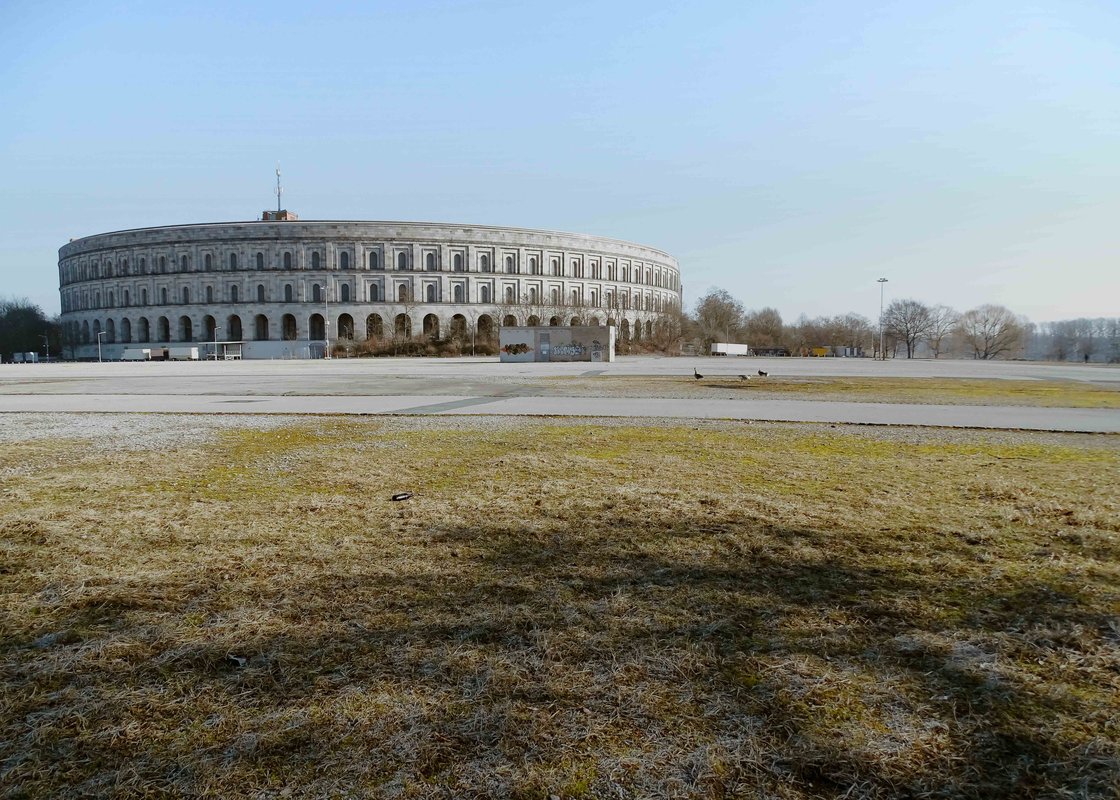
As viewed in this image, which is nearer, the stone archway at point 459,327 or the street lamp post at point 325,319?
the stone archway at point 459,327

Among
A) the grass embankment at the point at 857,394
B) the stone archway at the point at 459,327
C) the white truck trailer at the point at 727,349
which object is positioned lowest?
the grass embankment at the point at 857,394

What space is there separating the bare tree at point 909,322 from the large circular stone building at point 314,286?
43.9 m

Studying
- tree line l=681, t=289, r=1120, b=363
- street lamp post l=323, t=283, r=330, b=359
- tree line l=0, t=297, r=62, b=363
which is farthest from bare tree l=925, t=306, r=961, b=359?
tree line l=0, t=297, r=62, b=363

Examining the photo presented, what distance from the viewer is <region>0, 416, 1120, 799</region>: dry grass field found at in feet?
7.64

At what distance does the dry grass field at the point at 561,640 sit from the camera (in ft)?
7.64

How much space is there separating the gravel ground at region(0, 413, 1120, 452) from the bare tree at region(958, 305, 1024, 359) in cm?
11904

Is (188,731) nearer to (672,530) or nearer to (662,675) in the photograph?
(662,675)

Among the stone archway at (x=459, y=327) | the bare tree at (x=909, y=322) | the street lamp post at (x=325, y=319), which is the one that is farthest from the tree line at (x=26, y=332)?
the bare tree at (x=909, y=322)

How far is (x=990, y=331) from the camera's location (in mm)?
111938

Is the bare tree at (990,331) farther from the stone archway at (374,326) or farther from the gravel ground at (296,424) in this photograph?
the gravel ground at (296,424)

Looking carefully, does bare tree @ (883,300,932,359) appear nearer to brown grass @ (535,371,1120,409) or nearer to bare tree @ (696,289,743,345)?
bare tree @ (696,289,743,345)

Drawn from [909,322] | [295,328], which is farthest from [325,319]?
[909,322]

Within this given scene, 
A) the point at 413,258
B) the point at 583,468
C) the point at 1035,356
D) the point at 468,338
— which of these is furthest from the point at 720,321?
the point at 583,468

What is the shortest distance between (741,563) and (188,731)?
3257 millimetres
